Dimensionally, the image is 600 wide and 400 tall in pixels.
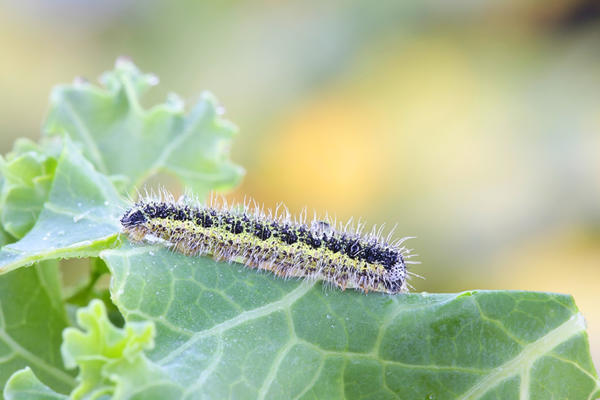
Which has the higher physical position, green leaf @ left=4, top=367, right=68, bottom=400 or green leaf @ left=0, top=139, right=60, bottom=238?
green leaf @ left=0, top=139, right=60, bottom=238

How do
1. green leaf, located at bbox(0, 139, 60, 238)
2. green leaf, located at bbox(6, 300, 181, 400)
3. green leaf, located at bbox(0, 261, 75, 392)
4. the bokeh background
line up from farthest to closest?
the bokeh background → green leaf, located at bbox(0, 139, 60, 238) → green leaf, located at bbox(0, 261, 75, 392) → green leaf, located at bbox(6, 300, 181, 400)

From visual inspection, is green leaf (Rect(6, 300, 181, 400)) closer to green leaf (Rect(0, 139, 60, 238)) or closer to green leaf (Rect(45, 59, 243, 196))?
green leaf (Rect(0, 139, 60, 238))

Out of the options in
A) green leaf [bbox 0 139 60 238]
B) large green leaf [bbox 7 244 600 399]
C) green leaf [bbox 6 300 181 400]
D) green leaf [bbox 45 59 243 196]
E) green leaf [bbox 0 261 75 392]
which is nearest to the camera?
green leaf [bbox 6 300 181 400]

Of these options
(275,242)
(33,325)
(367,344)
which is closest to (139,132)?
(275,242)

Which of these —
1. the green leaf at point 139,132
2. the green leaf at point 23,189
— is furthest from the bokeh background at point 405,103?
the green leaf at point 23,189

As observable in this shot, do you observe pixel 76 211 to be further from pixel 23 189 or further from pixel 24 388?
pixel 24 388

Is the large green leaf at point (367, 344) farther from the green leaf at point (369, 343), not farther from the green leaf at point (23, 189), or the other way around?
the green leaf at point (23, 189)

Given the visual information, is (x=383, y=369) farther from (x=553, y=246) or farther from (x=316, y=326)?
(x=553, y=246)

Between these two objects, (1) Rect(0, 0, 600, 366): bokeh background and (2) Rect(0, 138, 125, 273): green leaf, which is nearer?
(2) Rect(0, 138, 125, 273): green leaf

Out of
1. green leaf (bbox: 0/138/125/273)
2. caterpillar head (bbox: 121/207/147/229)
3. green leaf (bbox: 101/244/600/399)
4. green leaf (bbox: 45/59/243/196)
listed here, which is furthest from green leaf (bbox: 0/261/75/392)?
green leaf (bbox: 45/59/243/196)
